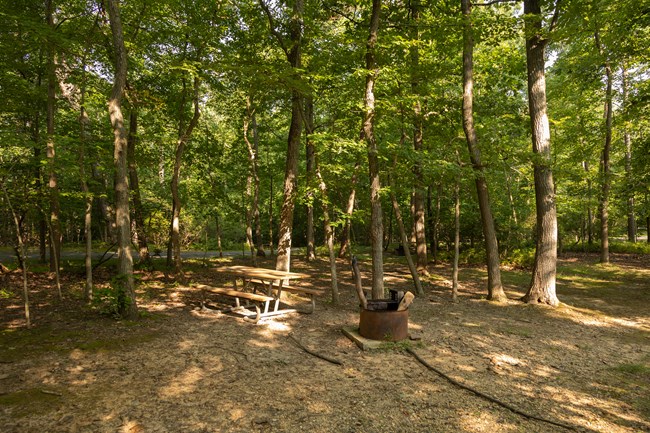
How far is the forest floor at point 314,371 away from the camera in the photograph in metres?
3.47

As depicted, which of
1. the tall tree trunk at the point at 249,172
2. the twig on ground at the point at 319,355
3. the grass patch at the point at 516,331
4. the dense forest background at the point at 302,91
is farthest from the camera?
the tall tree trunk at the point at 249,172

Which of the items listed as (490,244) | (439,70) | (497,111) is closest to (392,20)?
(439,70)

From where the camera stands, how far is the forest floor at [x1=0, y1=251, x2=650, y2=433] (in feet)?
11.4

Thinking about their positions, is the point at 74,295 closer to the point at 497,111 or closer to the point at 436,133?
the point at 436,133

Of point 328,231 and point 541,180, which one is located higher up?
point 541,180

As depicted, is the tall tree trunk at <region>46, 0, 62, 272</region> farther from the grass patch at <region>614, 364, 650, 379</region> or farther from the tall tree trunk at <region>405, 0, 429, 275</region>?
the grass patch at <region>614, 364, 650, 379</region>

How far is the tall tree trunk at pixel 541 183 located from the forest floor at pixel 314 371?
644 millimetres

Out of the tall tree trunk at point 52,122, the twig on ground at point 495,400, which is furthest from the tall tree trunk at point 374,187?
the tall tree trunk at point 52,122

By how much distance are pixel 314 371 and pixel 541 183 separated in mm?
7462

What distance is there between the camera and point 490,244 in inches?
367

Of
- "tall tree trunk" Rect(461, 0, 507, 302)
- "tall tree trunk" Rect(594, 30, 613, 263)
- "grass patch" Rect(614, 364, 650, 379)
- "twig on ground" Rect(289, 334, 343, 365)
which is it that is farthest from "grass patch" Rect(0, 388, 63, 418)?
"tall tree trunk" Rect(594, 30, 613, 263)

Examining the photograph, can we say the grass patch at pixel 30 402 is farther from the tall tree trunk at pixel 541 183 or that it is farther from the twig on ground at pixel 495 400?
the tall tree trunk at pixel 541 183

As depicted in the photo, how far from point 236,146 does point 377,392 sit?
46.7 ft

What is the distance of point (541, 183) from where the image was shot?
345 inches
